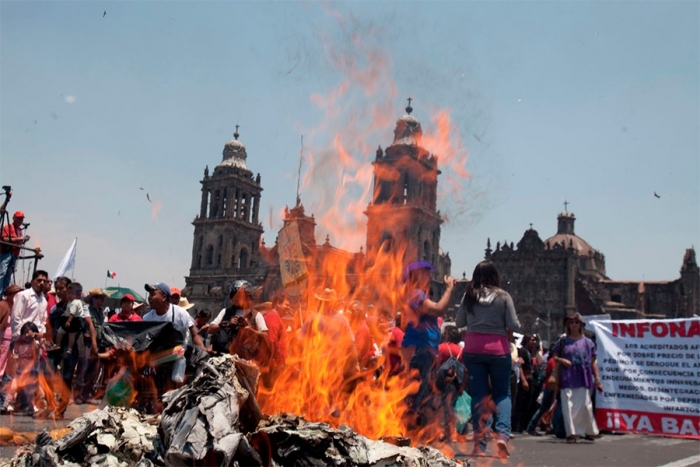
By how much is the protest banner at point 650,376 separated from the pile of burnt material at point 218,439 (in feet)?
22.4

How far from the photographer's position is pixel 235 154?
72312 millimetres

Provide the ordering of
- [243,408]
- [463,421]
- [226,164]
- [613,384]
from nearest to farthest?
[243,408], [463,421], [613,384], [226,164]

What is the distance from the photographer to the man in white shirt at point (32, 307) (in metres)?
8.82

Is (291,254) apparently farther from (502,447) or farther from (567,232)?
(567,232)

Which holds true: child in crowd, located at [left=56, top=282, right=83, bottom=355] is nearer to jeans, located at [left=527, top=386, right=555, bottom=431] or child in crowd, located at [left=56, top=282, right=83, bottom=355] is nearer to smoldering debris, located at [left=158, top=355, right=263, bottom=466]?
smoldering debris, located at [left=158, top=355, right=263, bottom=466]

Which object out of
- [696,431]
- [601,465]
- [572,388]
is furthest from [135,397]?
[696,431]

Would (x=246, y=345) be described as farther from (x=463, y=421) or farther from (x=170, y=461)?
(x=463, y=421)

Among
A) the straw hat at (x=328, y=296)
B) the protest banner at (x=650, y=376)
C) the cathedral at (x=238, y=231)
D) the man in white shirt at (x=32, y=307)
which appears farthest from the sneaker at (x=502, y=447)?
the cathedral at (x=238, y=231)

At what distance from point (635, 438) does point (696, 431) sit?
89 centimetres

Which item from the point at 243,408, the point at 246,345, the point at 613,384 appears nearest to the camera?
the point at 243,408

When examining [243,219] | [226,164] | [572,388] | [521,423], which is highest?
[226,164]

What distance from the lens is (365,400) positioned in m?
5.94

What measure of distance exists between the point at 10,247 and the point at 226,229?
59373 mm

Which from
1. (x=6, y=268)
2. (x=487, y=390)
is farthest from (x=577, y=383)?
(x=6, y=268)
